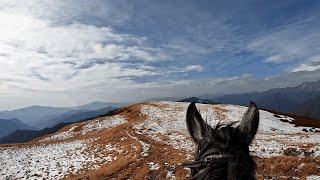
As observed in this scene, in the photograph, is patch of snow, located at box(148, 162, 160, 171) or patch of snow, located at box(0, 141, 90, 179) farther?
patch of snow, located at box(0, 141, 90, 179)

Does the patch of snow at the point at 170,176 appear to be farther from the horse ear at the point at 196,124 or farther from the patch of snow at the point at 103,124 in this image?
the patch of snow at the point at 103,124

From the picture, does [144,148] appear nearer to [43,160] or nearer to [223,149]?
[43,160]

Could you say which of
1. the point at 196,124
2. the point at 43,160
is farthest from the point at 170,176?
the point at 196,124

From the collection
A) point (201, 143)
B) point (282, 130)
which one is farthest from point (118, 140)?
point (201, 143)

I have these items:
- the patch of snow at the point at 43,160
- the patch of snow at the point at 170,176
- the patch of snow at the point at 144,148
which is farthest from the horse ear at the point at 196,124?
the patch of snow at the point at 144,148

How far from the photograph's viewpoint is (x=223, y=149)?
2105 mm

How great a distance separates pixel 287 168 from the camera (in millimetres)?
18156

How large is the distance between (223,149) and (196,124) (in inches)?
12.4

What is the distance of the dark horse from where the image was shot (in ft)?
6.35

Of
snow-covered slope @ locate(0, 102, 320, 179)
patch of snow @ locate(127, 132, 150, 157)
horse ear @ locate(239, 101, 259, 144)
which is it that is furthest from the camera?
patch of snow @ locate(127, 132, 150, 157)

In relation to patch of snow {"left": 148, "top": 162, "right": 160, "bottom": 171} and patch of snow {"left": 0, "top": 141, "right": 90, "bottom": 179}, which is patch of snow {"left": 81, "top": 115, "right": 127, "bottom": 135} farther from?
patch of snow {"left": 148, "top": 162, "right": 160, "bottom": 171}

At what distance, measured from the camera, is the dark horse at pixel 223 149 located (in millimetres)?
1936

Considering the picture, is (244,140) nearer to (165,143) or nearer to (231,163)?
(231,163)

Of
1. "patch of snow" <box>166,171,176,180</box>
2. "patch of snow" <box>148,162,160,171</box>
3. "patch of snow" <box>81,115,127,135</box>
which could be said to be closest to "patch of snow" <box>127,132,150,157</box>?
"patch of snow" <box>148,162,160,171</box>
